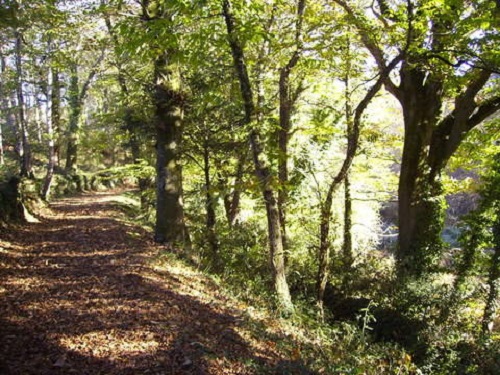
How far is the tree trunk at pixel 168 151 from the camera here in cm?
913

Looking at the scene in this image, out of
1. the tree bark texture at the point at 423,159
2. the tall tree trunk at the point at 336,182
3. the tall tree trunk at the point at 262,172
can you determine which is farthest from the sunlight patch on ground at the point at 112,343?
the tree bark texture at the point at 423,159

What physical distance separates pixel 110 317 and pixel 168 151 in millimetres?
4946

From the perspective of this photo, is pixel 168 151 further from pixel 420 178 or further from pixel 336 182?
pixel 420 178

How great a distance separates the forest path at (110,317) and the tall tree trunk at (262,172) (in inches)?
58.9

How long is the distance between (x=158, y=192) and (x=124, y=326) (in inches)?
192

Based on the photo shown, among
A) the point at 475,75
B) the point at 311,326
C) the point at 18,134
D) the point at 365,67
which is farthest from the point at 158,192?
the point at 18,134

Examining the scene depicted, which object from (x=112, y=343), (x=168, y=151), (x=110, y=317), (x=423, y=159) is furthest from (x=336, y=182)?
(x=112, y=343)

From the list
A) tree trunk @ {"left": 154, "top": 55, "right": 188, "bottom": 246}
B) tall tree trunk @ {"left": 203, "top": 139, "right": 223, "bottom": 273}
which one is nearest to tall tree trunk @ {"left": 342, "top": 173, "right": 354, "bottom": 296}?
tall tree trunk @ {"left": 203, "top": 139, "right": 223, "bottom": 273}

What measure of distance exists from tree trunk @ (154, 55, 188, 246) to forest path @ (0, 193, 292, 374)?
45.0 inches

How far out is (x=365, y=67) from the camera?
11.5 metres

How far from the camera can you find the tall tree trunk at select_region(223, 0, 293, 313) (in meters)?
7.27

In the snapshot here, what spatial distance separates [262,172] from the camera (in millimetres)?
7863

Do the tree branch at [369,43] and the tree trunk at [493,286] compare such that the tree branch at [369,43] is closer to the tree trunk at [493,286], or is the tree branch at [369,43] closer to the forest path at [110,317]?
the tree trunk at [493,286]

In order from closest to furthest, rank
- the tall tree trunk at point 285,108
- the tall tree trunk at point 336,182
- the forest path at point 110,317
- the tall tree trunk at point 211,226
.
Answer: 1. the forest path at point 110,317
2. the tall tree trunk at point 285,108
3. the tall tree trunk at point 336,182
4. the tall tree trunk at point 211,226
